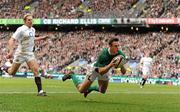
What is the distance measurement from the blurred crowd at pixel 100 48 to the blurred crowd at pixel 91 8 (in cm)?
266

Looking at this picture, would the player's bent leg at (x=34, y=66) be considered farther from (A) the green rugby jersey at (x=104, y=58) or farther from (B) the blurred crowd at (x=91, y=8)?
(B) the blurred crowd at (x=91, y=8)

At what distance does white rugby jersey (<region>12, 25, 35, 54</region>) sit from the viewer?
18375 millimetres

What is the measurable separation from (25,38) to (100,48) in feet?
153

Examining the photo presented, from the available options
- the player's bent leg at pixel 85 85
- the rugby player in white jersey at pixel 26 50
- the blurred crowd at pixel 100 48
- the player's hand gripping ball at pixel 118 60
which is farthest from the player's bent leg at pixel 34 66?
the blurred crowd at pixel 100 48

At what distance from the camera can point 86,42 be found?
223ft

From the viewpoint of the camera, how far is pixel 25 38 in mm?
18500

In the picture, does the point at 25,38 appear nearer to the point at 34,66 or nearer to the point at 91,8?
the point at 34,66

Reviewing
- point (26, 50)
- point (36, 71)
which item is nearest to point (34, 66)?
point (36, 71)

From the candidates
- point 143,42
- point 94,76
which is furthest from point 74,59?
point 94,76

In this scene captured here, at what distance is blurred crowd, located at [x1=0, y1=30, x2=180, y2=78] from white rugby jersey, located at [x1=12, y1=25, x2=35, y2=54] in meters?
34.5

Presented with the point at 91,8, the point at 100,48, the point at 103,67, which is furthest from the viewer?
the point at 91,8

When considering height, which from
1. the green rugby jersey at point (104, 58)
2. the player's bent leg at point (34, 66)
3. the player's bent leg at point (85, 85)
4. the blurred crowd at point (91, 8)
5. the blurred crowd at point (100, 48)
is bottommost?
the blurred crowd at point (100, 48)

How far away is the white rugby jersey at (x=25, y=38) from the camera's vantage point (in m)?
18.4

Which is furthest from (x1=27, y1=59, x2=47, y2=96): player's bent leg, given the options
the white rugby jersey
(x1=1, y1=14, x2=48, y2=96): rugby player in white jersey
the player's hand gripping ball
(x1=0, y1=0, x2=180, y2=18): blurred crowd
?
(x1=0, y1=0, x2=180, y2=18): blurred crowd
